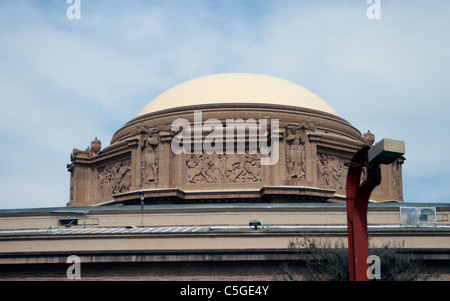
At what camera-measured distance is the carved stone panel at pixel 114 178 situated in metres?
39.1

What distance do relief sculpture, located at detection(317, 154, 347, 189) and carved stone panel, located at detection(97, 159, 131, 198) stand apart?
9940 mm

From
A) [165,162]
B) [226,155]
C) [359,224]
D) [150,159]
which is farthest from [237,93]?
[359,224]

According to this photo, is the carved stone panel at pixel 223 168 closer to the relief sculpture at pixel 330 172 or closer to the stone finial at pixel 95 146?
the relief sculpture at pixel 330 172

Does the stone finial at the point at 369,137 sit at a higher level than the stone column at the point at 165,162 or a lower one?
higher

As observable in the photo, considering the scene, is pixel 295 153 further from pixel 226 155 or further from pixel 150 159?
pixel 150 159

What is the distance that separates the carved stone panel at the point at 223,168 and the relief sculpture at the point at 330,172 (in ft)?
11.2

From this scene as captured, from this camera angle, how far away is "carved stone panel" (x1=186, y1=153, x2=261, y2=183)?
36906 mm

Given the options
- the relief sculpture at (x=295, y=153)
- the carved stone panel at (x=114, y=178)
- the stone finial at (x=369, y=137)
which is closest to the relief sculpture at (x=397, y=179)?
the stone finial at (x=369, y=137)

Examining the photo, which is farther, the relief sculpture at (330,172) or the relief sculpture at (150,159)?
the relief sculpture at (330,172)

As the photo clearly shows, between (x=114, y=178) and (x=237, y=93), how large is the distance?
8.23m

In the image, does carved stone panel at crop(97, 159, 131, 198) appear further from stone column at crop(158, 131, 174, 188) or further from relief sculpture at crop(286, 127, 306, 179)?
relief sculpture at crop(286, 127, 306, 179)

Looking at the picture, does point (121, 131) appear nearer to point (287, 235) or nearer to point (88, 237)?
point (88, 237)
